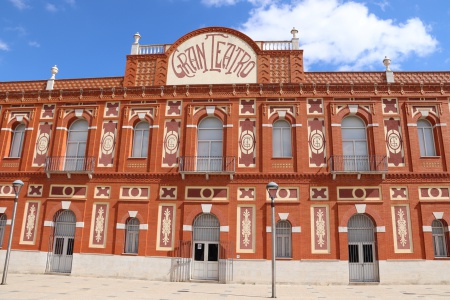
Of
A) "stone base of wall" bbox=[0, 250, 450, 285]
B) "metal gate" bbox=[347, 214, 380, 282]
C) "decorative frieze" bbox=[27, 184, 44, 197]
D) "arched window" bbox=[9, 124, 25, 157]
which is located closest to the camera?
"stone base of wall" bbox=[0, 250, 450, 285]

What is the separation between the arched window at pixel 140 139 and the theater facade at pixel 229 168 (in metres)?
0.06

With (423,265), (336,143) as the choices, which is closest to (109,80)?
(336,143)

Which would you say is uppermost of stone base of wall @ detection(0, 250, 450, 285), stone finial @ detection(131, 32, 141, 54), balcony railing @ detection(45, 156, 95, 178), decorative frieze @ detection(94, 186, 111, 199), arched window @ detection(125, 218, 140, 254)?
stone finial @ detection(131, 32, 141, 54)

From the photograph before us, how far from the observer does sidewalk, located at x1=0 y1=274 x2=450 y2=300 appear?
12656 millimetres

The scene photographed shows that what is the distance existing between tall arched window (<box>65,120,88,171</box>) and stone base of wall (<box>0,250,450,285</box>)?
5.93m

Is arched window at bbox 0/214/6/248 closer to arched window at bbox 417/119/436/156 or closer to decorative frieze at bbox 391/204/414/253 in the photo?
decorative frieze at bbox 391/204/414/253

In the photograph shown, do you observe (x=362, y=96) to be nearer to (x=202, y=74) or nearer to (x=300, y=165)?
(x=300, y=165)

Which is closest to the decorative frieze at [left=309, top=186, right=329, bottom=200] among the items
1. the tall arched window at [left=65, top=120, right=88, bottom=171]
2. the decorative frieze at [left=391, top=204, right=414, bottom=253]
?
the decorative frieze at [left=391, top=204, right=414, bottom=253]

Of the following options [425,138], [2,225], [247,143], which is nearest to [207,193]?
[247,143]

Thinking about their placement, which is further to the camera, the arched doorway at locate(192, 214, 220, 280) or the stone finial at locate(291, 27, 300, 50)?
the stone finial at locate(291, 27, 300, 50)

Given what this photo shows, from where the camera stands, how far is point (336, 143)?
18.8 metres

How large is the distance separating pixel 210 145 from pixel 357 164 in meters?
8.13

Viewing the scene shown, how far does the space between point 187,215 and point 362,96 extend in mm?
11771

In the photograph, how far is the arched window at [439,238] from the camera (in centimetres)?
1733
